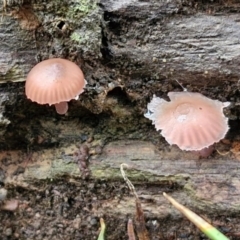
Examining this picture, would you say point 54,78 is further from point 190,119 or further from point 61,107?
point 190,119

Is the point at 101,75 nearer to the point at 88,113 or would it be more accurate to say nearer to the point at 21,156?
the point at 88,113

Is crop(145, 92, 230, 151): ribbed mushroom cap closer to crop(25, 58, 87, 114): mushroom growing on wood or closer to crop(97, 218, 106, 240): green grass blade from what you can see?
crop(25, 58, 87, 114): mushroom growing on wood

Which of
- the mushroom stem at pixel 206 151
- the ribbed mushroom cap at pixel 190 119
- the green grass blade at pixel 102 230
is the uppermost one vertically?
the ribbed mushroom cap at pixel 190 119

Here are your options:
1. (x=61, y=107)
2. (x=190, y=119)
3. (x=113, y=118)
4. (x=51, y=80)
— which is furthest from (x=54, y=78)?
(x=190, y=119)

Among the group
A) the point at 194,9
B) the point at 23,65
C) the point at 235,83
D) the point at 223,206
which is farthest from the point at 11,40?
the point at 223,206

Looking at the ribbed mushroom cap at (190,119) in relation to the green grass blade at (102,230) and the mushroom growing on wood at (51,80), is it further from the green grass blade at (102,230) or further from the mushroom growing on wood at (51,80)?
the green grass blade at (102,230)

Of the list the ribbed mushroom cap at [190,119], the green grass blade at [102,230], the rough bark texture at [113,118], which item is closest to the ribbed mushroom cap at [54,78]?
the rough bark texture at [113,118]
